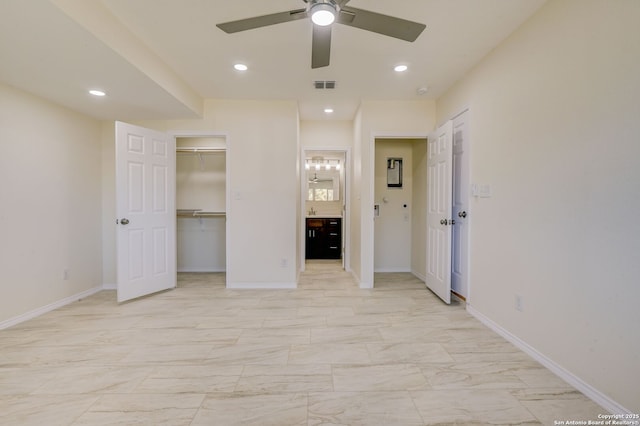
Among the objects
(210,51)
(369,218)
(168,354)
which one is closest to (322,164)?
(369,218)

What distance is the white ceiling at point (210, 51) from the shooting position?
1.88 m

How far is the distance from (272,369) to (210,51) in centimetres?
269

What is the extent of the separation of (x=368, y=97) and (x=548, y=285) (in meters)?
2.75

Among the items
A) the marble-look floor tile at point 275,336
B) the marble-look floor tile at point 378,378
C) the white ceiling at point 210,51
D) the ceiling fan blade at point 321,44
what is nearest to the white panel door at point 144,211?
the white ceiling at point 210,51

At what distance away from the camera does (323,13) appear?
1513mm

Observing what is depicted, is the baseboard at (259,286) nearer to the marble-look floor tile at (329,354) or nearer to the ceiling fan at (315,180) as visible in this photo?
the marble-look floor tile at (329,354)

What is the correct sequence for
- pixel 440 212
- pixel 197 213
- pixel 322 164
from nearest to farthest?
pixel 440 212
pixel 197 213
pixel 322 164

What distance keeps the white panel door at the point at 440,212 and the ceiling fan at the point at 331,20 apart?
5.57 feet

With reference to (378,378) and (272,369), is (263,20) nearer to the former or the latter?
(272,369)

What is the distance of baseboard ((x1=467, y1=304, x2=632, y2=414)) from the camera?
1488 mm

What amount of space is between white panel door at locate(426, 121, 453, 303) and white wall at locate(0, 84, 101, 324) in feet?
14.3

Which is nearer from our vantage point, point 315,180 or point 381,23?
point 381,23

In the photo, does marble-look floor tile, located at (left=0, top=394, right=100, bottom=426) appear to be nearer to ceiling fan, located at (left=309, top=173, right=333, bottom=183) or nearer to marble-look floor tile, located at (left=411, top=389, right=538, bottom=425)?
marble-look floor tile, located at (left=411, top=389, right=538, bottom=425)

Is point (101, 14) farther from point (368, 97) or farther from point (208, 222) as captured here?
point (208, 222)
